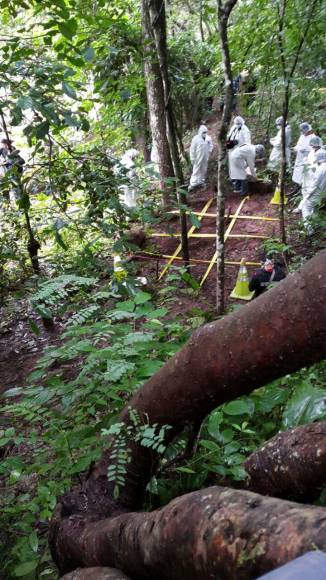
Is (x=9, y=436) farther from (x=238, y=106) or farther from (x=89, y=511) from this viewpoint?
(x=238, y=106)

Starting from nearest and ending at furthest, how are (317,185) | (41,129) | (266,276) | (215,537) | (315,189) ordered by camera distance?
(215,537) < (41,129) < (266,276) < (315,189) < (317,185)

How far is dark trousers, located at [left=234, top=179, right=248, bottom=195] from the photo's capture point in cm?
1133

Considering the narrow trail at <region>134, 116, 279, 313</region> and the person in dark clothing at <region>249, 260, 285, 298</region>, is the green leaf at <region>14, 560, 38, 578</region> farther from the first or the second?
the narrow trail at <region>134, 116, 279, 313</region>

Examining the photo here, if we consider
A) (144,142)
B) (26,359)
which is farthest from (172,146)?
(144,142)

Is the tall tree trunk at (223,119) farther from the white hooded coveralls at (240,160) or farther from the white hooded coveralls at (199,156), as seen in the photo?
the white hooded coveralls at (199,156)

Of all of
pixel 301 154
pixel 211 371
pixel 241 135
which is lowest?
pixel 211 371

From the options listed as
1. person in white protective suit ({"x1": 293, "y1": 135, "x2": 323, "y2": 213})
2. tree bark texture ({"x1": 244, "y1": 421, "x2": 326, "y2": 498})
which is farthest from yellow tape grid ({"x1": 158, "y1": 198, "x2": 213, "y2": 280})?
tree bark texture ({"x1": 244, "y1": 421, "x2": 326, "y2": 498})

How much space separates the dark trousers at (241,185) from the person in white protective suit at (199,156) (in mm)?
1034

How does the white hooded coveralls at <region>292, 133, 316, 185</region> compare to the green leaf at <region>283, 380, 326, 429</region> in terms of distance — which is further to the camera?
the white hooded coveralls at <region>292, 133, 316, 185</region>

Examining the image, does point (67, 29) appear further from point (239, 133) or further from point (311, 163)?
point (239, 133)

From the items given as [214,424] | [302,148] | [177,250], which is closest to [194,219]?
[214,424]

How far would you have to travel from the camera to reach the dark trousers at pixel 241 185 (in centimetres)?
1133

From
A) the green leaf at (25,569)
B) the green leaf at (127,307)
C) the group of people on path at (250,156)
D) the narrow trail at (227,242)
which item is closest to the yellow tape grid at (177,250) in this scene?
the narrow trail at (227,242)

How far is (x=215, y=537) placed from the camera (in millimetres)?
1274
